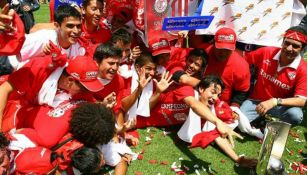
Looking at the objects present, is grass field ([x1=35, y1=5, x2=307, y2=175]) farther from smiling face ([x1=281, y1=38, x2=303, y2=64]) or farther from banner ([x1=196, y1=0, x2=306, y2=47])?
banner ([x1=196, y1=0, x2=306, y2=47])

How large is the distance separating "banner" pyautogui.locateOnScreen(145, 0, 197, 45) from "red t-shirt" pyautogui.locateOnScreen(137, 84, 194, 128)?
0.74 meters

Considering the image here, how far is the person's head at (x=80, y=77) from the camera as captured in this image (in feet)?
12.5

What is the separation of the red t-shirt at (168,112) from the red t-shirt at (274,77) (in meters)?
1.27

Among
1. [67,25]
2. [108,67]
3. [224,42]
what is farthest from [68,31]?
[224,42]

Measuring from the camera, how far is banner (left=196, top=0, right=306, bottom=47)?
561 centimetres

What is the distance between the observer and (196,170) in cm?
423

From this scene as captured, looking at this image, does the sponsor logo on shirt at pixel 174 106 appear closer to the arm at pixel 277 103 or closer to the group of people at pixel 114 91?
the group of people at pixel 114 91

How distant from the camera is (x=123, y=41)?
490 centimetres

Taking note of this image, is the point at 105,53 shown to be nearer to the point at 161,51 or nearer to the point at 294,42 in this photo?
the point at 161,51

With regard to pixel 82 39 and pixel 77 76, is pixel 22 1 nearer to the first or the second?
pixel 82 39

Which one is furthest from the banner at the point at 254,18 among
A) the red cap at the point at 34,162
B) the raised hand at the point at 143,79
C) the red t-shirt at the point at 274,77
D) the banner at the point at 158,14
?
the red cap at the point at 34,162

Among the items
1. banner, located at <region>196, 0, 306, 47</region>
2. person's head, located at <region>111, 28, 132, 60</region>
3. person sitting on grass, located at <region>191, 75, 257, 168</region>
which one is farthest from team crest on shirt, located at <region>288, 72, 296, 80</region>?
person's head, located at <region>111, 28, 132, 60</region>

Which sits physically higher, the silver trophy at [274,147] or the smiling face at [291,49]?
the smiling face at [291,49]

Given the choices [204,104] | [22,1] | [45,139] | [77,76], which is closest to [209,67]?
[204,104]
